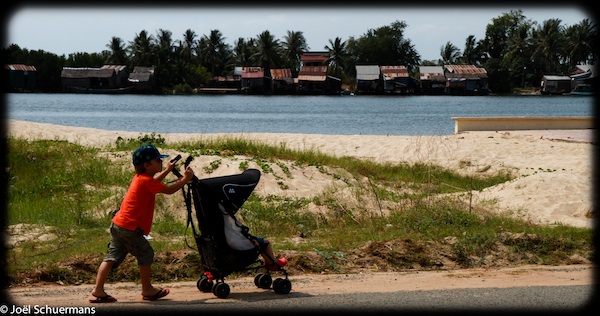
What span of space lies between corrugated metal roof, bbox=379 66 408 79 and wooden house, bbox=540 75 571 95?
2016 cm

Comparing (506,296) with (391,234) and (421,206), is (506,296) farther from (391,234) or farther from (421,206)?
(421,206)

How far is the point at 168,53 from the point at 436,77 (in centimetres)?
3679

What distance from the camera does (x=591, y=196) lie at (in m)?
12.7

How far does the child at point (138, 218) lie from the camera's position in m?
6.83

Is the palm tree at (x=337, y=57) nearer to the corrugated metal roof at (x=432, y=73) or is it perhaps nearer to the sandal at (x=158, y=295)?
the corrugated metal roof at (x=432, y=73)

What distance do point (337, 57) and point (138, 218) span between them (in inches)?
3952

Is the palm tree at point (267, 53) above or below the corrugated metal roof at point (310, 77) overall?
above

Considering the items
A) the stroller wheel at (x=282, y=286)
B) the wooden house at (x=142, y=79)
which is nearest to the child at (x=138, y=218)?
the stroller wheel at (x=282, y=286)

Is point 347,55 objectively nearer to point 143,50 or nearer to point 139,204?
point 143,50

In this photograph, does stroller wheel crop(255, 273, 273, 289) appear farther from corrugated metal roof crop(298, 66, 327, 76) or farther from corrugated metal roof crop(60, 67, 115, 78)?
corrugated metal roof crop(60, 67, 115, 78)

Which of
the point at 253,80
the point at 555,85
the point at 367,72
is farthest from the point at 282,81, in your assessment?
the point at 555,85

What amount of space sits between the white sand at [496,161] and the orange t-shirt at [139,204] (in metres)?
5.96

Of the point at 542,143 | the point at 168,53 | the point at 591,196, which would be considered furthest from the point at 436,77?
the point at 591,196

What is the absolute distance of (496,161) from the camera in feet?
63.3
